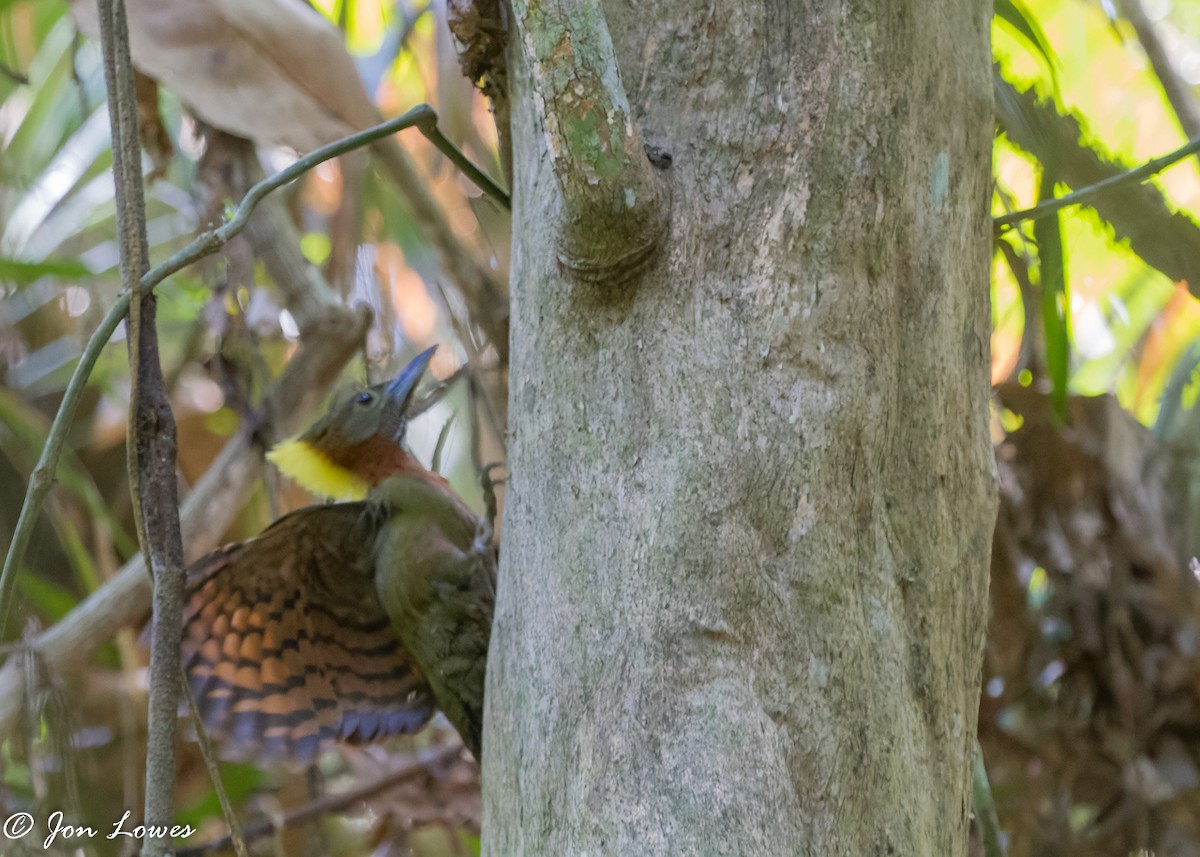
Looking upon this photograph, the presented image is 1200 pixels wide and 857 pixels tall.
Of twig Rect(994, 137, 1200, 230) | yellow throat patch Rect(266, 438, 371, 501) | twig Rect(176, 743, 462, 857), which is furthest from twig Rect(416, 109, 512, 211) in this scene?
twig Rect(176, 743, 462, 857)

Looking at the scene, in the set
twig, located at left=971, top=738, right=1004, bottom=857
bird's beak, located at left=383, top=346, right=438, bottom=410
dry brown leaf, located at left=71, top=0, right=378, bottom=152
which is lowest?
twig, located at left=971, top=738, right=1004, bottom=857

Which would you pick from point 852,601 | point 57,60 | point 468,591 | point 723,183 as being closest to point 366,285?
point 468,591

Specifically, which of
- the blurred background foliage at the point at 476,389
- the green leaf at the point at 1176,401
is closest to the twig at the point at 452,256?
the blurred background foliage at the point at 476,389

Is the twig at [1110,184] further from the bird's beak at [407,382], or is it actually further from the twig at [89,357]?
the bird's beak at [407,382]

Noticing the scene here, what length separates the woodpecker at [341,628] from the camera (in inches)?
57.4

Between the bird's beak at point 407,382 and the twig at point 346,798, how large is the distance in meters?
0.64

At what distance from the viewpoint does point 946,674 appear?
2.73 ft

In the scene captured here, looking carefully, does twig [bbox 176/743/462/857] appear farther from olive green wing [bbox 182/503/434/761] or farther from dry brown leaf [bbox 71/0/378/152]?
dry brown leaf [bbox 71/0/378/152]

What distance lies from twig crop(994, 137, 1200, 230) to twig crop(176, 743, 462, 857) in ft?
4.24

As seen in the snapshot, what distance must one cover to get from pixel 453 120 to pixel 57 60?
109 centimetres

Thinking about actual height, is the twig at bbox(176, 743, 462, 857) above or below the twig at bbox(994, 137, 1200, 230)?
below

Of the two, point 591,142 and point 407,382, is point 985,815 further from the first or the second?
point 407,382

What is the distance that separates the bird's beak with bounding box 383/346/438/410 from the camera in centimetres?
196

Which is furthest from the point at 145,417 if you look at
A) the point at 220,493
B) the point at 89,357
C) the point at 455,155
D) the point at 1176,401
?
the point at 1176,401
